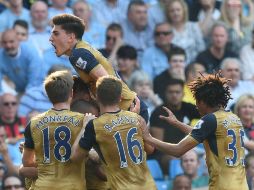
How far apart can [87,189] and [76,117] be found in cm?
91

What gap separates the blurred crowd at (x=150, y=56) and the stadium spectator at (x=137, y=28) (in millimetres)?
17

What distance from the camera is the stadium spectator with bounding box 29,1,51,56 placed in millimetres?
16312

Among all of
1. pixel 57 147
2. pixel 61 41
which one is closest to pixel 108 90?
pixel 57 147

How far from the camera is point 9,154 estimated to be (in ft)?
50.4

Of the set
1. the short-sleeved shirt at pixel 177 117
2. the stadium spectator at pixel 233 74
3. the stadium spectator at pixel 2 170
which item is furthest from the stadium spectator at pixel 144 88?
the stadium spectator at pixel 2 170

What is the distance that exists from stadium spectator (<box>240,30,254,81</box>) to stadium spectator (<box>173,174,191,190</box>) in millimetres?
3037

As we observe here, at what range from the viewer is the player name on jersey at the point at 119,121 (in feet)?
31.4

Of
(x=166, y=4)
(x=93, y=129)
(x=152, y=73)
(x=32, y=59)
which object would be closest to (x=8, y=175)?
(x=32, y=59)

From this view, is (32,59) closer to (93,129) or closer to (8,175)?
(8,175)

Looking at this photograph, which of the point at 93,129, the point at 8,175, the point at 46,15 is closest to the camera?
the point at 93,129

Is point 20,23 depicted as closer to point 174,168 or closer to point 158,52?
point 158,52

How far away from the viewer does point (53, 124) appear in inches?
385

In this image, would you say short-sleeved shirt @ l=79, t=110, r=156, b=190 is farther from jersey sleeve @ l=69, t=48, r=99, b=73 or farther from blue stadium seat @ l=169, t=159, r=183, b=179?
blue stadium seat @ l=169, t=159, r=183, b=179

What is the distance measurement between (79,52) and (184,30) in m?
8.02
